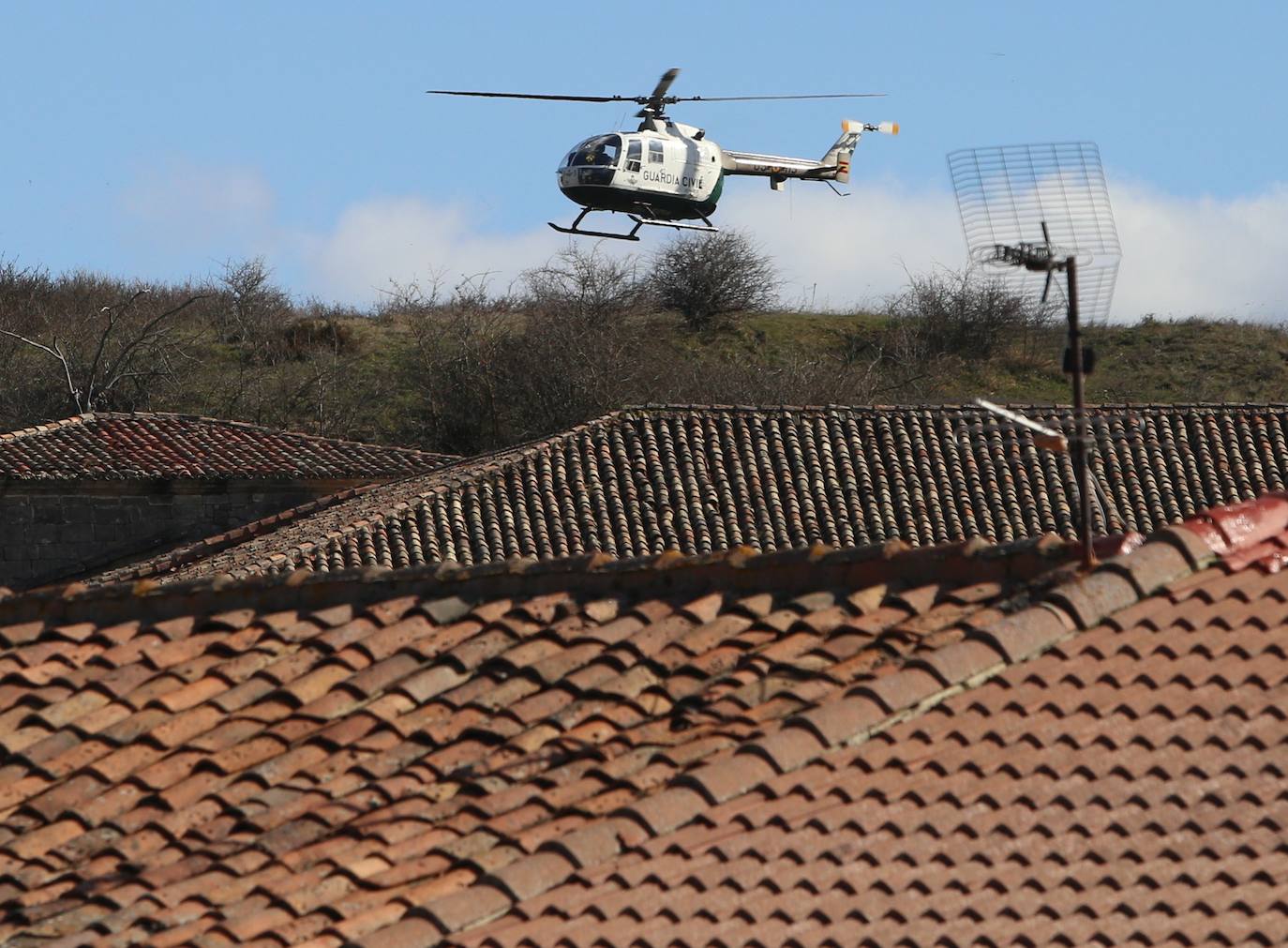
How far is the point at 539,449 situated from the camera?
92.3 ft

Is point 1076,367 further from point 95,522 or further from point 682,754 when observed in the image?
point 95,522

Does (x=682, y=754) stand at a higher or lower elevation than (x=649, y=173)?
lower

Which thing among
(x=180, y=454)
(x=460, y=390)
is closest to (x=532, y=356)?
(x=460, y=390)

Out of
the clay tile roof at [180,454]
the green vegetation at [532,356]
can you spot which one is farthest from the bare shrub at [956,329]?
the clay tile roof at [180,454]

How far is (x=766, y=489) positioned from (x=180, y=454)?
37.2ft

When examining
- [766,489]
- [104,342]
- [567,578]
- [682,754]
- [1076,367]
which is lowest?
[682,754]

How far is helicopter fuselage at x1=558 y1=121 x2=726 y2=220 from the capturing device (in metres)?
28.2

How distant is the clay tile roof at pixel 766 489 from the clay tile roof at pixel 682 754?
16426 millimetres

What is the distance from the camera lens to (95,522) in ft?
102

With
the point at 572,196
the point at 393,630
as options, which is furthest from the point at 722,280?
the point at 393,630

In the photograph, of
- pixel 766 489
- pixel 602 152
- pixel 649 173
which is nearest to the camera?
pixel 766 489

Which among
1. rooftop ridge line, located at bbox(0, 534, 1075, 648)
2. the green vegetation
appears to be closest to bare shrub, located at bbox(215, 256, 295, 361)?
the green vegetation

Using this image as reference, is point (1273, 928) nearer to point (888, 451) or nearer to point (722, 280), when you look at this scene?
point (888, 451)

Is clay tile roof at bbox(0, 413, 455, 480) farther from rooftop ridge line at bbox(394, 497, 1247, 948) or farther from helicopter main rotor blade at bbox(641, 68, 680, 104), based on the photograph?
rooftop ridge line at bbox(394, 497, 1247, 948)
